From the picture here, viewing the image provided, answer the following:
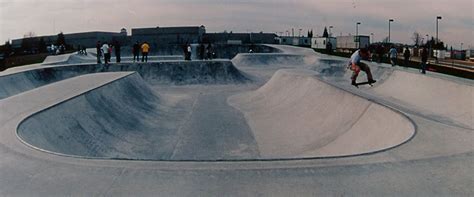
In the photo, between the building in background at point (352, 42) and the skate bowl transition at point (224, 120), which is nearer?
the skate bowl transition at point (224, 120)

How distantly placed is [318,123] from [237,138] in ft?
7.65

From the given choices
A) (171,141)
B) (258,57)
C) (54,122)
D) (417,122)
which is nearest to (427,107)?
(417,122)

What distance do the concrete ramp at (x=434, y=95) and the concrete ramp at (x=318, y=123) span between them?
1.48m

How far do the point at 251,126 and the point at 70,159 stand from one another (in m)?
7.52

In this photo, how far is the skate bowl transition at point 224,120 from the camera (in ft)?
28.5

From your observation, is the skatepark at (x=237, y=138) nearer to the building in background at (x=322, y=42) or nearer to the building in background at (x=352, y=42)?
the building in background at (x=352, y=42)

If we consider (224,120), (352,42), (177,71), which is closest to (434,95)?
(224,120)

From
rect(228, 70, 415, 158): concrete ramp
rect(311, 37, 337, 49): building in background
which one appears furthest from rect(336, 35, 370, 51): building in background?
rect(228, 70, 415, 158): concrete ramp

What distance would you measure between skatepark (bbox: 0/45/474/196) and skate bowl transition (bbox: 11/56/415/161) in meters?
0.04

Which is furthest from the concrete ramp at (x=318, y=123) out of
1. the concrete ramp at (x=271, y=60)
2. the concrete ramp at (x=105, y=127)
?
the concrete ramp at (x=271, y=60)

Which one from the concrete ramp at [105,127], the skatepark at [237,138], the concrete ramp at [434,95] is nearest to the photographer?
the skatepark at [237,138]

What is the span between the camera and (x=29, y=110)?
30.7ft

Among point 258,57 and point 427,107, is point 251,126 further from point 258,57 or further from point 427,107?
point 258,57

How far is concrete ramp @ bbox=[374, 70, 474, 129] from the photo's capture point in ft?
33.7
